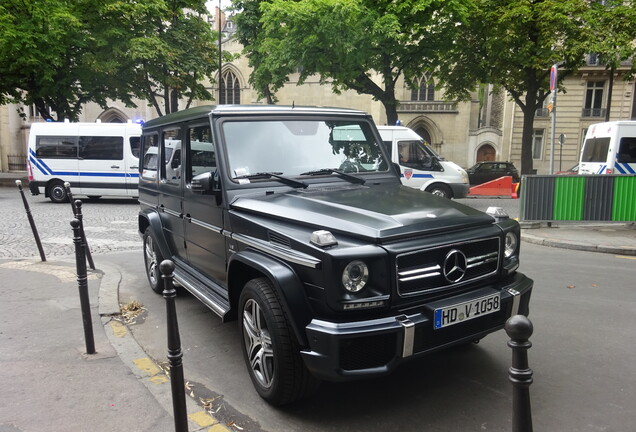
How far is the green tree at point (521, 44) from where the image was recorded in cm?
1798

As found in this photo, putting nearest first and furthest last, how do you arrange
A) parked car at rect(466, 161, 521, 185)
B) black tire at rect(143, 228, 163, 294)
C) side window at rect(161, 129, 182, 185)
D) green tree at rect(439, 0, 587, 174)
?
side window at rect(161, 129, 182, 185)
black tire at rect(143, 228, 163, 294)
green tree at rect(439, 0, 587, 174)
parked car at rect(466, 161, 521, 185)

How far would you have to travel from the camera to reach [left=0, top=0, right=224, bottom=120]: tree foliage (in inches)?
808

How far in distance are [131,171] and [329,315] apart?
1496 centimetres

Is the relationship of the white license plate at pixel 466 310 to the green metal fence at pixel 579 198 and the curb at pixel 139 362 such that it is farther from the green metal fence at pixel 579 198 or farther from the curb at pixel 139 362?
the green metal fence at pixel 579 198

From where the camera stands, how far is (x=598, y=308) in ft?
17.7

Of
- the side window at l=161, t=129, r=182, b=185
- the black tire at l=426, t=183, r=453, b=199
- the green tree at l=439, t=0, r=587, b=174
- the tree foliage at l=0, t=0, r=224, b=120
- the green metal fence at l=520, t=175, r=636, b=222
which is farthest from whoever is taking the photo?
the tree foliage at l=0, t=0, r=224, b=120

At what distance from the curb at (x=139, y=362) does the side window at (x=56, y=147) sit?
12.2 meters

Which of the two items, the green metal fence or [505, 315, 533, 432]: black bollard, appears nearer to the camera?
[505, 315, 533, 432]: black bollard

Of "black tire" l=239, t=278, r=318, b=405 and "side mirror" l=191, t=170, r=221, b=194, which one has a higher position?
"side mirror" l=191, t=170, r=221, b=194

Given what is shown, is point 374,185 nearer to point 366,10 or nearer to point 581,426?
point 581,426

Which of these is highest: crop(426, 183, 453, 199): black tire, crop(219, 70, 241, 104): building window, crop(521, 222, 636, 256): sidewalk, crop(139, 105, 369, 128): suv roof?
crop(219, 70, 241, 104): building window

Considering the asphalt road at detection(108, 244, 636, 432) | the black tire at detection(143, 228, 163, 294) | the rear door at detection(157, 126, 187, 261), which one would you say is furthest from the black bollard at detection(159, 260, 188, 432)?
the black tire at detection(143, 228, 163, 294)

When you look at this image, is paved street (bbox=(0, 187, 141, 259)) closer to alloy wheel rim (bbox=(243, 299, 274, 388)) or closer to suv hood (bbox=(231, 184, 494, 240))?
alloy wheel rim (bbox=(243, 299, 274, 388))

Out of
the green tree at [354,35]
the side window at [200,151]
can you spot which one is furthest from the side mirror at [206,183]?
the green tree at [354,35]
